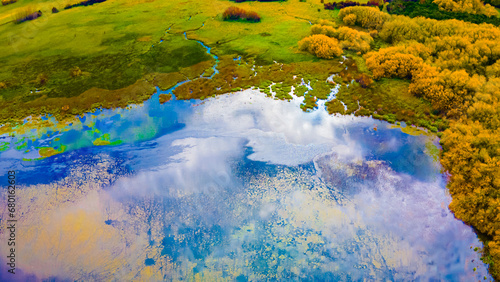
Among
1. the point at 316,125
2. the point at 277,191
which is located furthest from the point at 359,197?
the point at 316,125

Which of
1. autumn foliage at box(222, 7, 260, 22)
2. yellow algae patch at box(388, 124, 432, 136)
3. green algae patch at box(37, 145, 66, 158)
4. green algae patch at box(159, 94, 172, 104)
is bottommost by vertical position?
green algae patch at box(37, 145, 66, 158)

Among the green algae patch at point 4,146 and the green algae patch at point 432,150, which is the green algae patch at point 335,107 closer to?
the green algae patch at point 432,150

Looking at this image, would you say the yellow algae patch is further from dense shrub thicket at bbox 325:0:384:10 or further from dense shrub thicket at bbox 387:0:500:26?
dense shrub thicket at bbox 325:0:384:10

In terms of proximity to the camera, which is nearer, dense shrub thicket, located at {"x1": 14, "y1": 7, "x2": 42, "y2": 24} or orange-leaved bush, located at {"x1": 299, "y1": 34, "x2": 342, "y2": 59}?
orange-leaved bush, located at {"x1": 299, "y1": 34, "x2": 342, "y2": 59}

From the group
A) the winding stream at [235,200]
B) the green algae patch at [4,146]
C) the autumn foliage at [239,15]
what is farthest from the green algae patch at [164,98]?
the autumn foliage at [239,15]

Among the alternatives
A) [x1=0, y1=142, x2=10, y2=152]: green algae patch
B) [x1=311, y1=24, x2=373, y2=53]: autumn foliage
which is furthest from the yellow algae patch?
[x1=0, y1=142, x2=10, y2=152]: green algae patch

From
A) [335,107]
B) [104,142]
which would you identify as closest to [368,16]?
[335,107]
